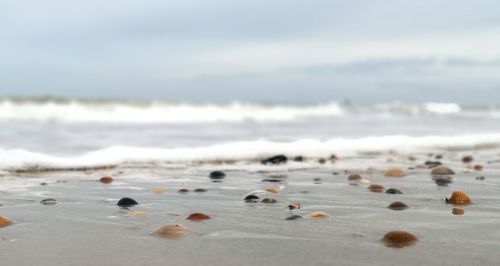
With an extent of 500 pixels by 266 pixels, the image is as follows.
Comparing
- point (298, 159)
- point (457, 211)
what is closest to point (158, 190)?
point (457, 211)

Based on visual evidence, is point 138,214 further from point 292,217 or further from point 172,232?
point 292,217

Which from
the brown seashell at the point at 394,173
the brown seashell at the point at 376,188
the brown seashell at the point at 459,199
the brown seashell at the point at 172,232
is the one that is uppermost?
the brown seashell at the point at 394,173

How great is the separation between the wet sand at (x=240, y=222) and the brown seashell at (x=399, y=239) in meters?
0.04

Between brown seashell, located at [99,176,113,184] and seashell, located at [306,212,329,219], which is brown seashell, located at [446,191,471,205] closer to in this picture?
seashell, located at [306,212,329,219]

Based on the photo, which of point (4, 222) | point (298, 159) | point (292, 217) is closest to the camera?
point (4, 222)

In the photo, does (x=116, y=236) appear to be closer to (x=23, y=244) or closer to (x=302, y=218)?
(x=23, y=244)

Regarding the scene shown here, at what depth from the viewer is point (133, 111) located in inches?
974

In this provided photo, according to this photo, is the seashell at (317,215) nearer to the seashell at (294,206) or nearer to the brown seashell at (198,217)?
the seashell at (294,206)

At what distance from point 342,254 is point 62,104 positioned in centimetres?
2635

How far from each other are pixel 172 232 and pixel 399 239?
45.2 inches

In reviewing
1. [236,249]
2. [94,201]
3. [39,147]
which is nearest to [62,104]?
[39,147]

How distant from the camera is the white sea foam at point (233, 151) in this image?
6.58 m

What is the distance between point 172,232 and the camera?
115 inches

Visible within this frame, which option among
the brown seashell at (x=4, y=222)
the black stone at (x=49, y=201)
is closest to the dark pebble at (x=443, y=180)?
the black stone at (x=49, y=201)
